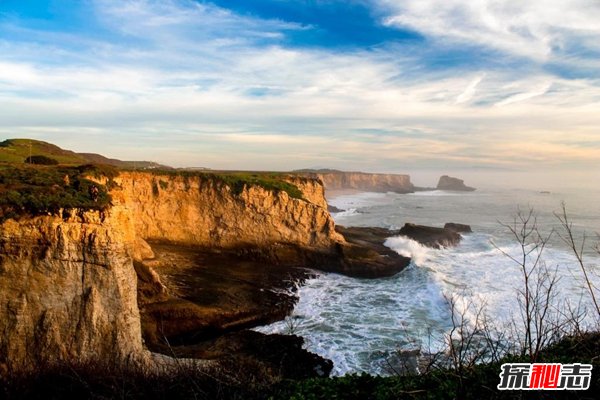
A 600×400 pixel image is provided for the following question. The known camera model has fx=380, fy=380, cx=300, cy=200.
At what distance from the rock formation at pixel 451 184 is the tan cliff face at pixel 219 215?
112 m

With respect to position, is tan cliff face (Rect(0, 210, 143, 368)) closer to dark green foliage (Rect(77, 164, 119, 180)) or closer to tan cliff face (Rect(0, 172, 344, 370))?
tan cliff face (Rect(0, 172, 344, 370))

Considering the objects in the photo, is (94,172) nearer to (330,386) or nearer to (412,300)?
(412,300)

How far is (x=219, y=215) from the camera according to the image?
29.9m

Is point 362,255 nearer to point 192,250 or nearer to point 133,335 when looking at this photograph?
point 192,250

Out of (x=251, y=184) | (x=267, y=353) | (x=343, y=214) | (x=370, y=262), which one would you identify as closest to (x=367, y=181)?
(x=343, y=214)

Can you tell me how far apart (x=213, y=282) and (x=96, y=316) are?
8.98 meters

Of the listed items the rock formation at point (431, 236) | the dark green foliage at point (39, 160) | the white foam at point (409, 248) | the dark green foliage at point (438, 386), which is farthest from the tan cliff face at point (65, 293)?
the rock formation at point (431, 236)

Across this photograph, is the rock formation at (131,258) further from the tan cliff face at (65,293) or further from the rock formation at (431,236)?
the rock formation at (431,236)

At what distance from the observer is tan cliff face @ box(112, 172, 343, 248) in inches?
1110

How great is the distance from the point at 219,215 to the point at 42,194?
55.0 ft

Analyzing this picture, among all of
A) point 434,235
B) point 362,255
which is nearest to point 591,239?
point 434,235

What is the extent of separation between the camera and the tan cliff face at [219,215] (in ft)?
92.5

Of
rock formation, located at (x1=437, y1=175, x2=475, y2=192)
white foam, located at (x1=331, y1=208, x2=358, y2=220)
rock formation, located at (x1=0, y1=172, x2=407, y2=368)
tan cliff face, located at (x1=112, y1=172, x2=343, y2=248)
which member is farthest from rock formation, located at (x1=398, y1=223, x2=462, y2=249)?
rock formation, located at (x1=437, y1=175, x2=475, y2=192)

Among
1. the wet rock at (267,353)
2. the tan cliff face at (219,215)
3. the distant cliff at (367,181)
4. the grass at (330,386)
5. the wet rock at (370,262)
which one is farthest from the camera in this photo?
the distant cliff at (367,181)
